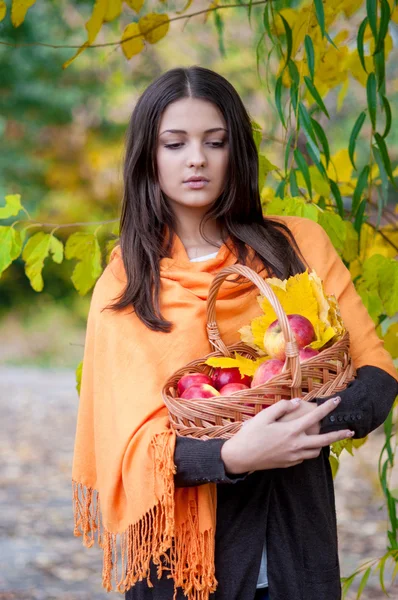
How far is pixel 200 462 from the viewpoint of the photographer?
1317mm

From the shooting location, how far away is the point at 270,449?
127 centimetres

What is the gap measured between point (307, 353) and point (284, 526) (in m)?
0.31

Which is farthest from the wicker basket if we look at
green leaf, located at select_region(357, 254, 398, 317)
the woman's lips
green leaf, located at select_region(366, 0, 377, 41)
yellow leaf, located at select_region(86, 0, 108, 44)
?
yellow leaf, located at select_region(86, 0, 108, 44)

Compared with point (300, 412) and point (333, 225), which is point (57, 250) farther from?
point (300, 412)

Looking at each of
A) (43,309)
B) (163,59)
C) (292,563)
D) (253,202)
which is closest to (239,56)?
(163,59)

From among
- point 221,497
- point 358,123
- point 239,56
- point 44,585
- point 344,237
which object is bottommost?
point 44,585

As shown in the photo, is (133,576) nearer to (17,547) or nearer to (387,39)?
(387,39)

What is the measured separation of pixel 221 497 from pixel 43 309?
8148 mm

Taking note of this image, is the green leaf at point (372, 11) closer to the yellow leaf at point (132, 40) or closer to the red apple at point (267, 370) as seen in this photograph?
the yellow leaf at point (132, 40)

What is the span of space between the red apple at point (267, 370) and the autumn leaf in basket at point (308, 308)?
6 centimetres

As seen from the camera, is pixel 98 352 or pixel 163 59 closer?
pixel 98 352

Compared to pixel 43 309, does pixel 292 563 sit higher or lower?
lower

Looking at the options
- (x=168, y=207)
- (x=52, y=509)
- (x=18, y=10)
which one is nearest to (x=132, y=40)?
(x=18, y=10)

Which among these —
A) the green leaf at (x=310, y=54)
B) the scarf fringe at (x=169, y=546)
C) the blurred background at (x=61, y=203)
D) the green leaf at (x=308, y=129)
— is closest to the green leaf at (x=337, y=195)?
the green leaf at (x=308, y=129)
